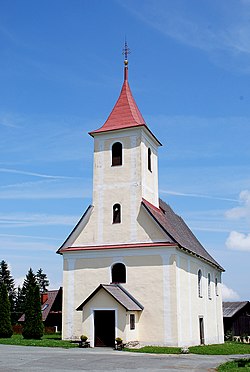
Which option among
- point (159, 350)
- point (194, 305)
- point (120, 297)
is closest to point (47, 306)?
point (194, 305)

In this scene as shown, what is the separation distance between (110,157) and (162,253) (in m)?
7.57

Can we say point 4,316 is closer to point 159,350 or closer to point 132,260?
point 132,260

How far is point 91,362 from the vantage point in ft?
63.6

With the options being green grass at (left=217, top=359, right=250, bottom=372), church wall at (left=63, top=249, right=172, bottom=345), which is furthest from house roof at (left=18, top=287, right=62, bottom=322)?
green grass at (left=217, top=359, right=250, bottom=372)

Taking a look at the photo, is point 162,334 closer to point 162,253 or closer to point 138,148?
point 162,253

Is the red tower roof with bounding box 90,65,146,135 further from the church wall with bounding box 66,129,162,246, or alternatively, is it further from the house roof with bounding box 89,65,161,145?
the church wall with bounding box 66,129,162,246

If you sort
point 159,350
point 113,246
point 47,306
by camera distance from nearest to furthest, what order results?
point 159,350 → point 113,246 → point 47,306

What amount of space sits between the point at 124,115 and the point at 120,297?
12.5m

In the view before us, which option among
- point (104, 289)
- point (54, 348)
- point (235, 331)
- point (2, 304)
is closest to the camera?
point (54, 348)

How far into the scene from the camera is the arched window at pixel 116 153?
32562 mm

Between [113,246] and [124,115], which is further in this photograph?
[124,115]

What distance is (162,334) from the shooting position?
1115 inches

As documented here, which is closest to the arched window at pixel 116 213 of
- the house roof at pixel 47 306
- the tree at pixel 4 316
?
the tree at pixel 4 316

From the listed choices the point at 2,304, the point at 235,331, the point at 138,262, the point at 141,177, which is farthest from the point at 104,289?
the point at 235,331
